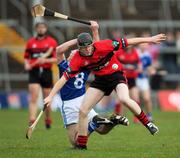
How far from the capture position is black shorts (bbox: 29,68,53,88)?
19.3 metres

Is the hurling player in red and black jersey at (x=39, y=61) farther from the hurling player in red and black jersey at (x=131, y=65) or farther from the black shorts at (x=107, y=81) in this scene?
the black shorts at (x=107, y=81)

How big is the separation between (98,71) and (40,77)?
6263mm

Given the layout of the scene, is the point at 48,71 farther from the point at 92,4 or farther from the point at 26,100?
the point at 92,4

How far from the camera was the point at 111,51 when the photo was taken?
13023 mm

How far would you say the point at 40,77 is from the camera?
761 inches

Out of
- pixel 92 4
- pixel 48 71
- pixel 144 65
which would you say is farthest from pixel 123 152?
pixel 92 4

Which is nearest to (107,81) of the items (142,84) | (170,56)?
(142,84)

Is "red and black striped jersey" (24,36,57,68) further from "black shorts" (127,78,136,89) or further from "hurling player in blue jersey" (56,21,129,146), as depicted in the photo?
"hurling player in blue jersey" (56,21,129,146)

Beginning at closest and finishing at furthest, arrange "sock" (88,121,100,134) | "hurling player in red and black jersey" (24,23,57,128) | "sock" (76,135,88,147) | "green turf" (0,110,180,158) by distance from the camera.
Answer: "green turf" (0,110,180,158) → "sock" (76,135,88,147) → "sock" (88,121,100,134) → "hurling player in red and black jersey" (24,23,57,128)

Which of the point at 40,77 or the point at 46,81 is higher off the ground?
the point at 40,77

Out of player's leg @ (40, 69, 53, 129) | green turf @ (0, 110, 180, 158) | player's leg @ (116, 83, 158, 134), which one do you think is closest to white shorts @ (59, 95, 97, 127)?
green turf @ (0, 110, 180, 158)

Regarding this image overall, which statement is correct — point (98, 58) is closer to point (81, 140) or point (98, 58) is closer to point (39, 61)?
point (81, 140)

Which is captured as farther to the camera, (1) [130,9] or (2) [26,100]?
(1) [130,9]

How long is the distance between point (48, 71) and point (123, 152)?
7148 millimetres
